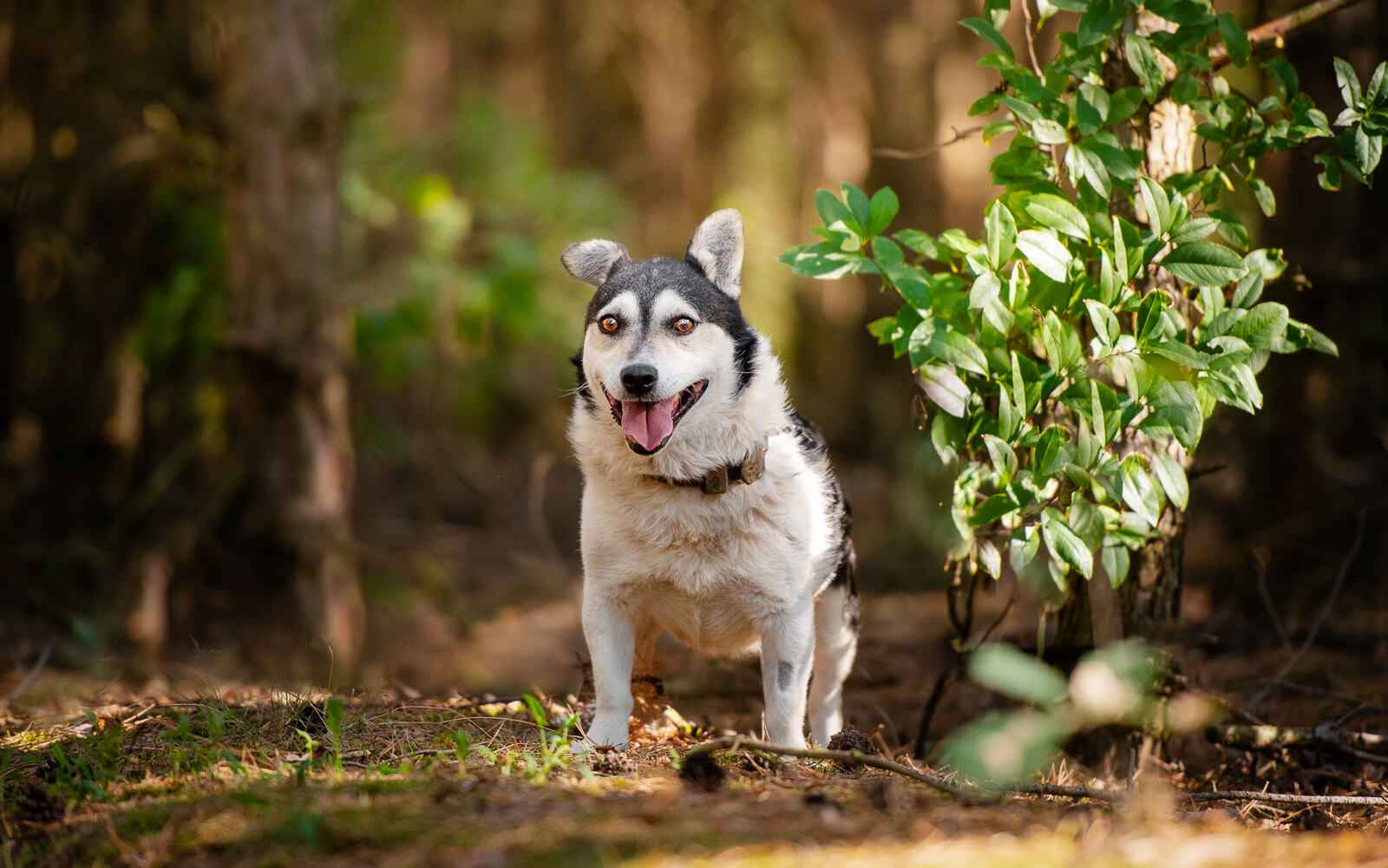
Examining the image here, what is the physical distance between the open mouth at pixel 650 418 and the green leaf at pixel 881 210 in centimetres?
91

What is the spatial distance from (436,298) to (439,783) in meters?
7.44

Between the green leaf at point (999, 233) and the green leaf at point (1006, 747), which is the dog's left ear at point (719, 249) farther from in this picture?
the green leaf at point (1006, 747)

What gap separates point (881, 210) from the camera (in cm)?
448

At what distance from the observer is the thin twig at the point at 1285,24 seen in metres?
4.64

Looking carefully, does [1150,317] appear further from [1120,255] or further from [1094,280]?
[1094,280]

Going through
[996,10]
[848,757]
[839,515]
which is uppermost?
[996,10]

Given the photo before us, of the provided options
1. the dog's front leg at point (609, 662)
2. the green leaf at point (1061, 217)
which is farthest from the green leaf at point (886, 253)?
the dog's front leg at point (609, 662)

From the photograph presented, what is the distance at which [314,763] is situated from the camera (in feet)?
12.1

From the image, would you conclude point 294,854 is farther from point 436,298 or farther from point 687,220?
point 687,220

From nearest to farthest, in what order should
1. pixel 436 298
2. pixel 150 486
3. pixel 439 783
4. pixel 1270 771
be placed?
pixel 439 783 < pixel 1270 771 < pixel 150 486 < pixel 436 298

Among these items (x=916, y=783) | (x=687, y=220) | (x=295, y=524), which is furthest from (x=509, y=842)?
(x=687, y=220)

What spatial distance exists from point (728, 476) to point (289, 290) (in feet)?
16.8

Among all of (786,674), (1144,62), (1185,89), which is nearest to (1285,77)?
(1185,89)

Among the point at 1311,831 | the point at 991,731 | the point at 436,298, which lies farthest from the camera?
the point at 436,298
